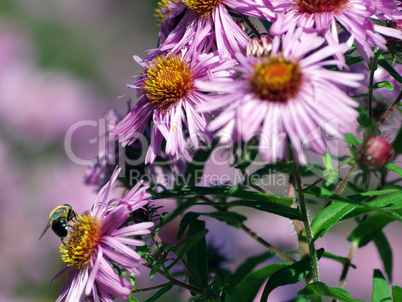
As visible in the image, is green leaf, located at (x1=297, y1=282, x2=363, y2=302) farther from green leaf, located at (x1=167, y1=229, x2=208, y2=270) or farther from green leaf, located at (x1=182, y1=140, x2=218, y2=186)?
green leaf, located at (x1=182, y1=140, x2=218, y2=186)

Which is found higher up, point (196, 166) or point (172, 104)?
point (172, 104)

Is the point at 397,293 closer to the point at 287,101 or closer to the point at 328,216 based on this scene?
the point at 328,216

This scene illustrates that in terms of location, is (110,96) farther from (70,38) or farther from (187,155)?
(187,155)

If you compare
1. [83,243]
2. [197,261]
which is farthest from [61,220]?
[197,261]

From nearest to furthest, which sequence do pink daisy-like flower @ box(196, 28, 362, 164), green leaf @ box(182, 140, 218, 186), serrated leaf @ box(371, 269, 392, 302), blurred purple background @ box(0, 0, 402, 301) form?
pink daisy-like flower @ box(196, 28, 362, 164) < serrated leaf @ box(371, 269, 392, 302) < green leaf @ box(182, 140, 218, 186) < blurred purple background @ box(0, 0, 402, 301)

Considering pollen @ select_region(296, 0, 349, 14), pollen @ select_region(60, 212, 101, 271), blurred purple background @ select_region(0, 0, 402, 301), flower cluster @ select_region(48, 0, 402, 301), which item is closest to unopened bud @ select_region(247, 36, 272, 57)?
flower cluster @ select_region(48, 0, 402, 301)

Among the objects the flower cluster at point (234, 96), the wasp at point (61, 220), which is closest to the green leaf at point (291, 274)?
the flower cluster at point (234, 96)
